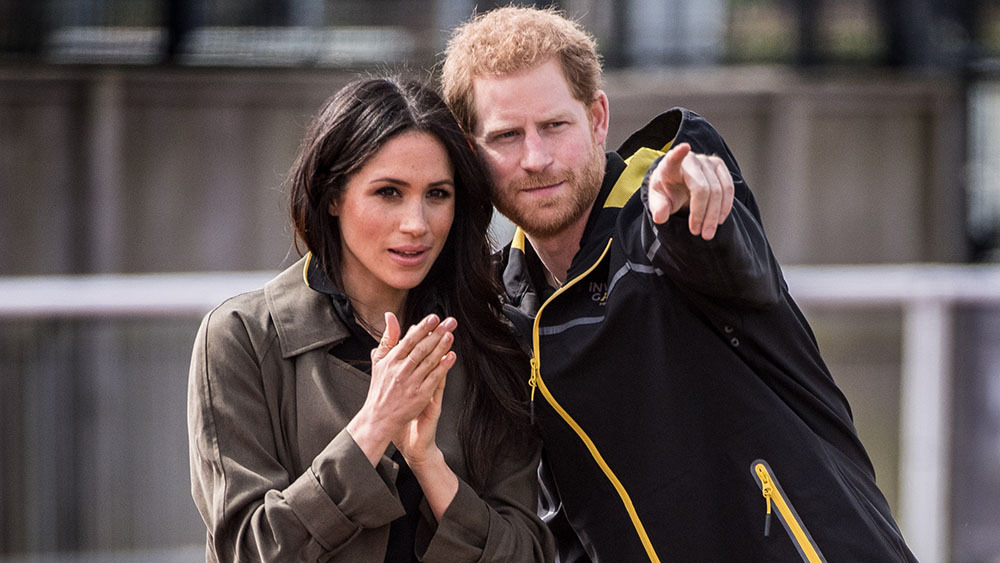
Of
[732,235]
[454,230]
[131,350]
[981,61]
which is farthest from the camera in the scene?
[981,61]

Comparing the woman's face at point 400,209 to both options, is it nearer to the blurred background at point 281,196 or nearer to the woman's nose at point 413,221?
the woman's nose at point 413,221

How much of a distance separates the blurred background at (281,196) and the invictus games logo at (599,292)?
8.40 feet

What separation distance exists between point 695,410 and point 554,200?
1.78 ft

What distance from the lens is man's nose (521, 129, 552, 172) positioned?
2.80m

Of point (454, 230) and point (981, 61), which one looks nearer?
point (454, 230)

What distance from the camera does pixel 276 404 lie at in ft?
8.61

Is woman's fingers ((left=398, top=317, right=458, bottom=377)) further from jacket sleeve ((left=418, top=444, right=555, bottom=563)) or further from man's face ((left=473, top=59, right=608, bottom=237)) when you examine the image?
man's face ((left=473, top=59, right=608, bottom=237))

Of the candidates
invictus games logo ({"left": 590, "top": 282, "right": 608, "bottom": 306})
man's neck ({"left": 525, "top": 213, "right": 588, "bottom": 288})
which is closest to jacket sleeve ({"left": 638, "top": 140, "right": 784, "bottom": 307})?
invictus games logo ({"left": 590, "top": 282, "right": 608, "bottom": 306})

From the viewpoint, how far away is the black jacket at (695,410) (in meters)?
2.60

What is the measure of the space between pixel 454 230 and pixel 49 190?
4389mm

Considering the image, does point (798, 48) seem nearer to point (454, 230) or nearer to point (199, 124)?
point (199, 124)

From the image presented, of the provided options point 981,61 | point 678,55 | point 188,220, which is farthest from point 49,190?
point 981,61

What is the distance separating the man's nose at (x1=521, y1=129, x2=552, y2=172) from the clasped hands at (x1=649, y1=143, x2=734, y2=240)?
1.35ft

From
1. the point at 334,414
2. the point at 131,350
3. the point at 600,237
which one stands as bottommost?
the point at 131,350
